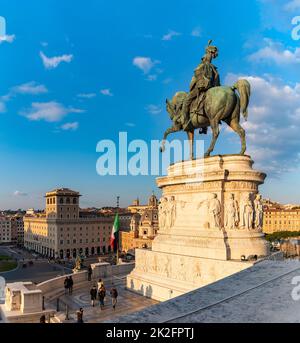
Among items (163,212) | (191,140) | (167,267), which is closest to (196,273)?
(167,267)

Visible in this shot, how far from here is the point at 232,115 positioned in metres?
18.5

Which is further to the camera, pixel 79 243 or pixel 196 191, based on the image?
pixel 79 243

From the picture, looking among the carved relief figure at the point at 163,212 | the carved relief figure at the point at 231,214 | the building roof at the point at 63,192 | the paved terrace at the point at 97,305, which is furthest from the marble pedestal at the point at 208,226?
the building roof at the point at 63,192

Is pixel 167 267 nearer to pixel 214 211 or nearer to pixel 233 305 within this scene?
pixel 214 211

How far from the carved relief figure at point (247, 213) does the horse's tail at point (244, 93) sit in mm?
4411

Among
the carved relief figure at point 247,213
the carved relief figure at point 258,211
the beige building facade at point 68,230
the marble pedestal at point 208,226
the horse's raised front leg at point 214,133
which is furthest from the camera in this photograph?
the beige building facade at point 68,230

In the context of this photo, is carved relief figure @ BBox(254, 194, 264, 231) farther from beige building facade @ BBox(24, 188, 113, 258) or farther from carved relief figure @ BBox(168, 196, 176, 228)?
beige building facade @ BBox(24, 188, 113, 258)

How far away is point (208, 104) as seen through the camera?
18.5m

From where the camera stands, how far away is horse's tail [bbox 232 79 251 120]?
712 inches

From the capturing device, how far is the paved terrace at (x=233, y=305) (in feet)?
20.9

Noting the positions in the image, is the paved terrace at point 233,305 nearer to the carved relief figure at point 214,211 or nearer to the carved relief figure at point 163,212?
the carved relief figure at point 214,211

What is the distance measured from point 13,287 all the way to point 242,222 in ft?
34.0
